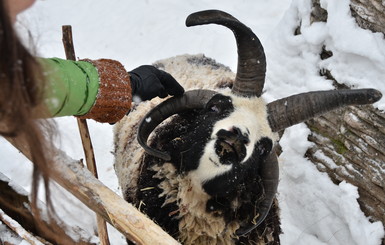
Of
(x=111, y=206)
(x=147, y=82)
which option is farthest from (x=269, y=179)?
(x=111, y=206)

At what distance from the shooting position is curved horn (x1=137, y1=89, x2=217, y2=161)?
3.67 metres

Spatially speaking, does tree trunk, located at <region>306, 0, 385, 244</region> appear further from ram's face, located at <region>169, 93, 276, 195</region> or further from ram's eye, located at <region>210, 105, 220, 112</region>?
ram's eye, located at <region>210, 105, 220, 112</region>

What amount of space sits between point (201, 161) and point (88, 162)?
3.41 ft

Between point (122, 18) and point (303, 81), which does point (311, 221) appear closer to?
point (303, 81)

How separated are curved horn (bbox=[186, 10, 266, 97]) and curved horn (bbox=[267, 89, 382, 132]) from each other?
24 centimetres

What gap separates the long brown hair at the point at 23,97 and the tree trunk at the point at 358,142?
12.6 feet

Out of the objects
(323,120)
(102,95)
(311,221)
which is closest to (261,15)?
(323,120)

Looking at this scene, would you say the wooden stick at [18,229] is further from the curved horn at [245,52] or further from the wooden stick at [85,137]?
the curved horn at [245,52]

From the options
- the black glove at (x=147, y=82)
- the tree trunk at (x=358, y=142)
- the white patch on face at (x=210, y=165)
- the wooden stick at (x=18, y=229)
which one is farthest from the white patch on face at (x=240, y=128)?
the tree trunk at (x=358, y=142)

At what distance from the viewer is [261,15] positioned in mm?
8055

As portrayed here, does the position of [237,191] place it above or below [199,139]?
below

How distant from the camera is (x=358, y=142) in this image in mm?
4832

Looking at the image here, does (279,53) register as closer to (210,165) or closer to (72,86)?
(210,165)

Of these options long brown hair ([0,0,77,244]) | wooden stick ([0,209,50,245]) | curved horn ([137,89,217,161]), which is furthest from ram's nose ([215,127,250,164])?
long brown hair ([0,0,77,244])
